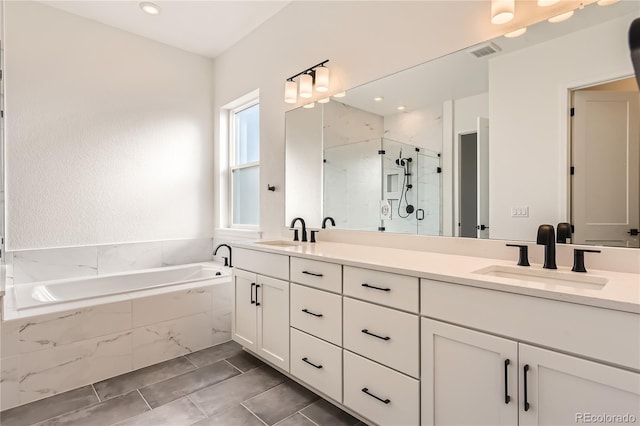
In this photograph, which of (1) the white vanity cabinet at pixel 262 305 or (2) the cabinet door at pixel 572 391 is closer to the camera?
(2) the cabinet door at pixel 572 391

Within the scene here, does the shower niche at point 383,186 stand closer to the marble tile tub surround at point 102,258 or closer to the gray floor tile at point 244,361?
the gray floor tile at point 244,361

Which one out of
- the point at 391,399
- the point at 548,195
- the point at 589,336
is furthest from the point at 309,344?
the point at 548,195

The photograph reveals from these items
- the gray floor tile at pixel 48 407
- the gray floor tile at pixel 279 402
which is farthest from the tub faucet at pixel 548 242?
the gray floor tile at pixel 48 407

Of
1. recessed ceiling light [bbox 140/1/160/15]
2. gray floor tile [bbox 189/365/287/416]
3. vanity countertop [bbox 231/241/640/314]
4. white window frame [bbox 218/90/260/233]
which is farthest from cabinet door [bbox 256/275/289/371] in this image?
recessed ceiling light [bbox 140/1/160/15]

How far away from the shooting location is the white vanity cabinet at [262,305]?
199 centimetres

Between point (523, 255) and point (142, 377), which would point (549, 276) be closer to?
point (523, 255)

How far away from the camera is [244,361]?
7.72 ft

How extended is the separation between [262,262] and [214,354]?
924 mm

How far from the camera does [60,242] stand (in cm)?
280

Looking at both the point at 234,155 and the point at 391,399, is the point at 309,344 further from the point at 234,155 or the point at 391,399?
the point at 234,155

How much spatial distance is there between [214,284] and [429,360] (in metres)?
1.94

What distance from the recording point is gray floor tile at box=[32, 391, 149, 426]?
1675 millimetres

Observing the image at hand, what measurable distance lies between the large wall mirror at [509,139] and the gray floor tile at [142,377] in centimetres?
157

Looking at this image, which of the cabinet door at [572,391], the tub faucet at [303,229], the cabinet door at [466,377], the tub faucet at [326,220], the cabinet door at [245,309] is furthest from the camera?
the tub faucet at [303,229]
